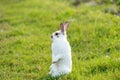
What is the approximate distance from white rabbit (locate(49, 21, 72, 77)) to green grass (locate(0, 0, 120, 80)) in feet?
0.74

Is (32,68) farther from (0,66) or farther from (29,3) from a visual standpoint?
(29,3)

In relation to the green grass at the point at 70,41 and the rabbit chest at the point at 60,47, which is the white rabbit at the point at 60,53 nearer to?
the rabbit chest at the point at 60,47

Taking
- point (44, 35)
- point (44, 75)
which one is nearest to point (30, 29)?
point (44, 35)

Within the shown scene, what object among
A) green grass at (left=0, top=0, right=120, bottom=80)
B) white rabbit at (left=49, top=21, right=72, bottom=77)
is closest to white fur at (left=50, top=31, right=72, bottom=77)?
white rabbit at (left=49, top=21, right=72, bottom=77)

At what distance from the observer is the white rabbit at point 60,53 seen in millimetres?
9266

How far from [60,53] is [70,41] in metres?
4.26

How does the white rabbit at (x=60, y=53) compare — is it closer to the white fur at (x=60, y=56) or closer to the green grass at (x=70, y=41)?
the white fur at (x=60, y=56)

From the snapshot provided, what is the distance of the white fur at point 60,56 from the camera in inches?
365

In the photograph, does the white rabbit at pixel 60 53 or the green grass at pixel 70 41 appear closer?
the white rabbit at pixel 60 53

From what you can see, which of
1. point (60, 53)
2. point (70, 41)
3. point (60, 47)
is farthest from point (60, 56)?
point (70, 41)

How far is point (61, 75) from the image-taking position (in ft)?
30.9

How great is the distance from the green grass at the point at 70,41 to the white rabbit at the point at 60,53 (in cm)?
23

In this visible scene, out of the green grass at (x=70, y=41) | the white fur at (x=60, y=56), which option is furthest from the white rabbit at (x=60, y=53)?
the green grass at (x=70, y=41)

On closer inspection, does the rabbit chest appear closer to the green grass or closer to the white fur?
the white fur
